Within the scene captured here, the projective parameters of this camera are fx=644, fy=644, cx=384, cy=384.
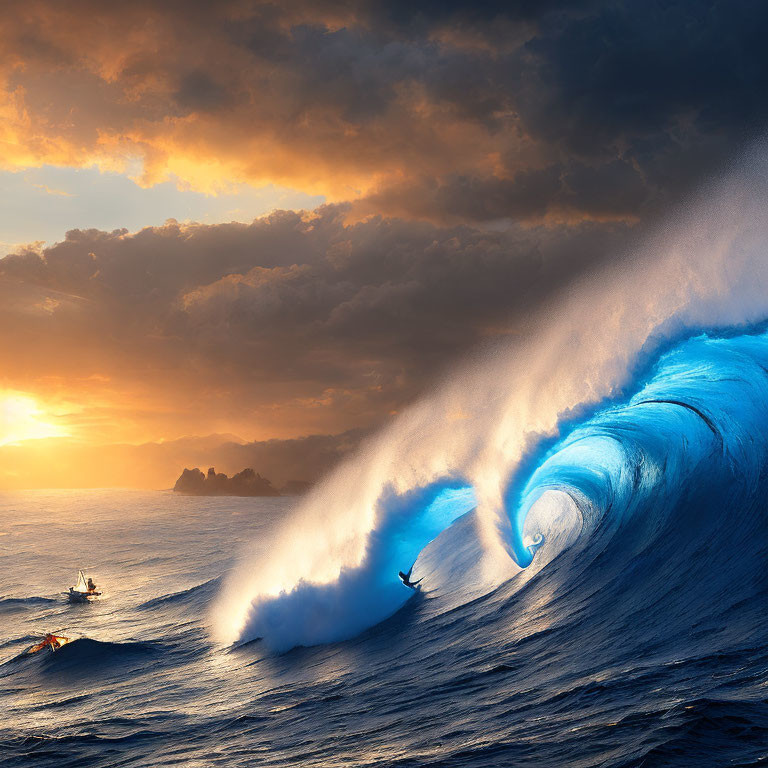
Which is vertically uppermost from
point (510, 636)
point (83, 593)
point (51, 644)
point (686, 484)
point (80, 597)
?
point (83, 593)

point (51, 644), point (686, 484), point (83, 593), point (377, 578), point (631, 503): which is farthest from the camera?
point (83, 593)

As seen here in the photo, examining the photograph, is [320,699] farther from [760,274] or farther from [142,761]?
[760,274]

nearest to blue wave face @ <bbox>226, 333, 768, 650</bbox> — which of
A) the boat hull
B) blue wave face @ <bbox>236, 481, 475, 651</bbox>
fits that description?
blue wave face @ <bbox>236, 481, 475, 651</bbox>

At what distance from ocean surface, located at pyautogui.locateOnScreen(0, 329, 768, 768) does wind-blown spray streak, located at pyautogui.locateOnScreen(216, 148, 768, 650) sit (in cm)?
8

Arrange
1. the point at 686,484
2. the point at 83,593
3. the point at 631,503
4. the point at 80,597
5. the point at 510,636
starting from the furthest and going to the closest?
the point at 83,593 → the point at 80,597 → the point at 631,503 → the point at 686,484 → the point at 510,636

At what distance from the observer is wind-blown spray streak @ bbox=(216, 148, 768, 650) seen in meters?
11.1

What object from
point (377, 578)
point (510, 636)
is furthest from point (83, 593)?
point (510, 636)

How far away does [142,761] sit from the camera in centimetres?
886

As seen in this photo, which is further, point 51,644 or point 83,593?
point 83,593

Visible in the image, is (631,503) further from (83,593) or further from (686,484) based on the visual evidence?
(83,593)

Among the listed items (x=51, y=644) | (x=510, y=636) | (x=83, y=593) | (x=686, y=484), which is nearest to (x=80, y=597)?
(x=83, y=593)

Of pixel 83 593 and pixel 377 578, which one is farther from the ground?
pixel 83 593

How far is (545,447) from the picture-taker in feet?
41.2

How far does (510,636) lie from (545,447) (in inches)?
143
